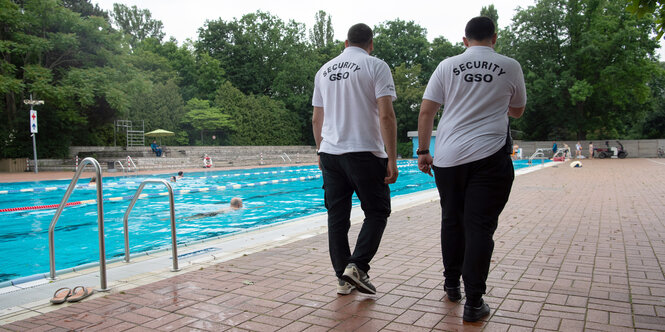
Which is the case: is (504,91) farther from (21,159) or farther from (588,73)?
(588,73)

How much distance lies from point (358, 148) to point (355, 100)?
0.36 m

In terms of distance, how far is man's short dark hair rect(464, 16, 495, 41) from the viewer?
2.85m

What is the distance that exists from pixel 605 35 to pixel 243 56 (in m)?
35.0

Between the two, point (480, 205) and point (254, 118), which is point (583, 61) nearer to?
point (254, 118)

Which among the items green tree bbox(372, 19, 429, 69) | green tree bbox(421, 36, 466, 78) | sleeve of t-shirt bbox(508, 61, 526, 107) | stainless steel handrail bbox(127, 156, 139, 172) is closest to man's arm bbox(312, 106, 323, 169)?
sleeve of t-shirt bbox(508, 61, 526, 107)

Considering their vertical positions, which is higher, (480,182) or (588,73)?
(588,73)

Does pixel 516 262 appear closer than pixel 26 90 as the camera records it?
Yes

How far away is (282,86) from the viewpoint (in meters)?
47.0

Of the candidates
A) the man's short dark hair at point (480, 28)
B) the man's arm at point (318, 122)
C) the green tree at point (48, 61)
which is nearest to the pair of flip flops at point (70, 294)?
the man's arm at point (318, 122)

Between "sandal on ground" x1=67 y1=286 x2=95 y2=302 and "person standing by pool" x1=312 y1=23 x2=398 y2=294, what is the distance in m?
1.90

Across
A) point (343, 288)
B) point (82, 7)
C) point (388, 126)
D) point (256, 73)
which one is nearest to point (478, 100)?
point (388, 126)

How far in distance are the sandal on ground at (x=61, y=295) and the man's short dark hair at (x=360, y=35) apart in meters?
2.84

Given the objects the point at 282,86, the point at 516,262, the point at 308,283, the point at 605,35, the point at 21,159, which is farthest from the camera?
the point at 282,86

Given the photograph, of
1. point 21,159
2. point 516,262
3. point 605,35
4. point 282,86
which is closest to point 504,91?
point 516,262
